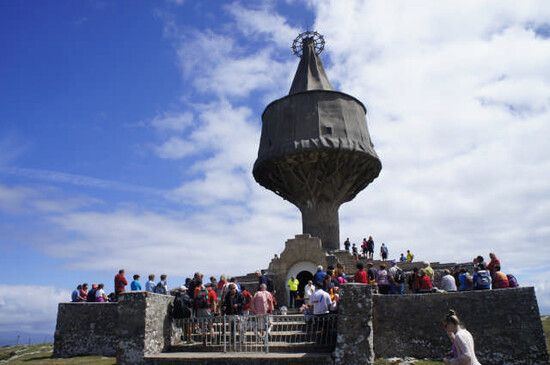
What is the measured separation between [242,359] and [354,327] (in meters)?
2.51

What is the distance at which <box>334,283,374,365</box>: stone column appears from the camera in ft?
32.6

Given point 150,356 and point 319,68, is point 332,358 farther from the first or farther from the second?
point 319,68

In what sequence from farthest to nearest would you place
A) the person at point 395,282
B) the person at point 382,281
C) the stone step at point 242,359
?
the person at point 395,282 → the person at point 382,281 → the stone step at point 242,359

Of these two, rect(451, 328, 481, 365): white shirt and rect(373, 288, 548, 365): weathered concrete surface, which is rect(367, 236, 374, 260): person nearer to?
rect(373, 288, 548, 365): weathered concrete surface

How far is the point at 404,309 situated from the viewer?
11.8 meters

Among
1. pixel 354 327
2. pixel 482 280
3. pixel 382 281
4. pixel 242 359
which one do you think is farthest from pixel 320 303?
pixel 482 280

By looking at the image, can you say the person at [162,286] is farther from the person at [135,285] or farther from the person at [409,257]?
the person at [409,257]

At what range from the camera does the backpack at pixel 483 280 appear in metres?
11.9

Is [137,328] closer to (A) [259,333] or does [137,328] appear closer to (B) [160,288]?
(A) [259,333]

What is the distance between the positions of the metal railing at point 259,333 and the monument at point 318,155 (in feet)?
43.8

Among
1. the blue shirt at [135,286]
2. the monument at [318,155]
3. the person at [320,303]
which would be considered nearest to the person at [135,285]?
the blue shirt at [135,286]

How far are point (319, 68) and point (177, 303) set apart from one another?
67.9ft

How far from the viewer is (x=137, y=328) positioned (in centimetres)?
1080

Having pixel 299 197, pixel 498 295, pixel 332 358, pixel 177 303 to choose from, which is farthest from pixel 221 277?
pixel 299 197
